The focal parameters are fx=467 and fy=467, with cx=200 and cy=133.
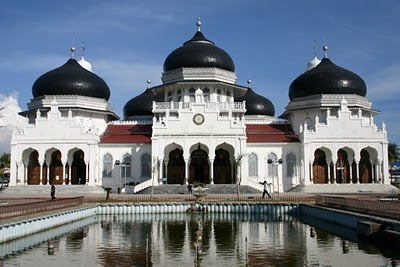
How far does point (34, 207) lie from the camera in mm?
20281

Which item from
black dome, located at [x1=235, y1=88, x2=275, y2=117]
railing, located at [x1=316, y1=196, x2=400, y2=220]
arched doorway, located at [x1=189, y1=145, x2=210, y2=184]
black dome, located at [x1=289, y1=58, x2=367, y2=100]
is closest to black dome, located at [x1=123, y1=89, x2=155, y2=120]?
black dome, located at [x1=235, y1=88, x2=275, y2=117]

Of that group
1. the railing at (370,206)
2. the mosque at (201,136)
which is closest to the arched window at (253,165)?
the mosque at (201,136)

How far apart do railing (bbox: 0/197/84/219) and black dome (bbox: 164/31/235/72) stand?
74.4ft

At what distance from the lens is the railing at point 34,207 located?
18008mm

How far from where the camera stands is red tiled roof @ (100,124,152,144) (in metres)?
43.2

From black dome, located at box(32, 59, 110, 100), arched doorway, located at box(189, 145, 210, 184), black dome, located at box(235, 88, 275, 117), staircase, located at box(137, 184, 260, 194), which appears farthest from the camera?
black dome, located at box(235, 88, 275, 117)

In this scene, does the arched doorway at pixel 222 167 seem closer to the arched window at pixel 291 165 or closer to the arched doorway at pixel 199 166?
the arched doorway at pixel 199 166

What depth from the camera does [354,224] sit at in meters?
19.7

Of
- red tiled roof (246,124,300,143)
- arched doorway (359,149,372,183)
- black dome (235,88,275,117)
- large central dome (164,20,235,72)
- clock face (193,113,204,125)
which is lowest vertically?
arched doorway (359,149,372,183)

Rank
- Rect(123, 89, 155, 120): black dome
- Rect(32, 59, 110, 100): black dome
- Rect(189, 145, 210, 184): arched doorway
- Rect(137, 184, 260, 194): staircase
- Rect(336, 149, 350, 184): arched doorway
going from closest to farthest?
Rect(137, 184, 260, 194): staircase
Rect(336, 149, 350, 184): arched doorway
Rect(189, 145, 210, 184): arched doorway
Rect(32, 59, 110, 100): black dome
Rect(123, 89, 155, 120): black dome

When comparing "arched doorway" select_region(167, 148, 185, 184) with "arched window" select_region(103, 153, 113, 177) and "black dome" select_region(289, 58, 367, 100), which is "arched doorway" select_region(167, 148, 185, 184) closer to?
"arched window" select_region(103, 153, 113, 177)

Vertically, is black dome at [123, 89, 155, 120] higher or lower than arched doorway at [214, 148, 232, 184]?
higher

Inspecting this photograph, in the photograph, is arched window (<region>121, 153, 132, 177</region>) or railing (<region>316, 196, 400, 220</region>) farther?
arched window (<region>121, 153, 132, 177</region>)

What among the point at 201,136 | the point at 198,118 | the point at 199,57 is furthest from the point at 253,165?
the point at 199,57
